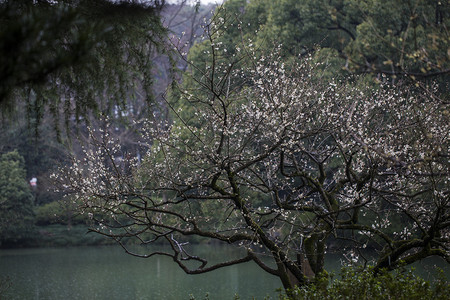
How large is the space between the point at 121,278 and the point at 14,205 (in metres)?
8.01

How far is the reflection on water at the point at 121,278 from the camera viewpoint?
11805 mm

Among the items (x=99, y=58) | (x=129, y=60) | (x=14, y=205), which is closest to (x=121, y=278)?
(x=14, y=205)

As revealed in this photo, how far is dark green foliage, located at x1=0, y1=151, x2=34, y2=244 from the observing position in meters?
19.7

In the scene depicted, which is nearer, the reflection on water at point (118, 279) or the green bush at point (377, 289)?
the green bush at point (377, 289)

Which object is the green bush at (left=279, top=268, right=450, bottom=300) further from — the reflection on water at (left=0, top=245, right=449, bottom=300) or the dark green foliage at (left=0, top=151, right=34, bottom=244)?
the dark green foliage at (left=0, top=151, right=34, bottom=244)

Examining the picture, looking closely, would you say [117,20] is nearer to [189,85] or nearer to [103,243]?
[189,85]

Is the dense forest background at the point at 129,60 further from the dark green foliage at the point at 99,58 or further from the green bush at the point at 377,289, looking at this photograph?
the green bush at the point at 377,289

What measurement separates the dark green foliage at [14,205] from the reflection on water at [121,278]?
1117 mm

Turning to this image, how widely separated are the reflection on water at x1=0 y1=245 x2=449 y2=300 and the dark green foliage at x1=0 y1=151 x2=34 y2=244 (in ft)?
3.66

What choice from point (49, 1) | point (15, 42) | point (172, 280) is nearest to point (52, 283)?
point (172, 280)

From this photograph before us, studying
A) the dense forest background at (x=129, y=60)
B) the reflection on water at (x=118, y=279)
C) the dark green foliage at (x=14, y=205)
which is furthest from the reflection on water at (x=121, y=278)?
the dense forest background at (x=129, y=60)

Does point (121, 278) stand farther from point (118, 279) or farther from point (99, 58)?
point (99, 58)

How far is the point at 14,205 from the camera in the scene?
66.2ft

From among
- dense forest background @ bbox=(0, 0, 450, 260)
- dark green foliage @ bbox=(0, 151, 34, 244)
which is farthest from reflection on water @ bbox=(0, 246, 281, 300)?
dense forest background @ bbox=(0, 0, 450, 260)
